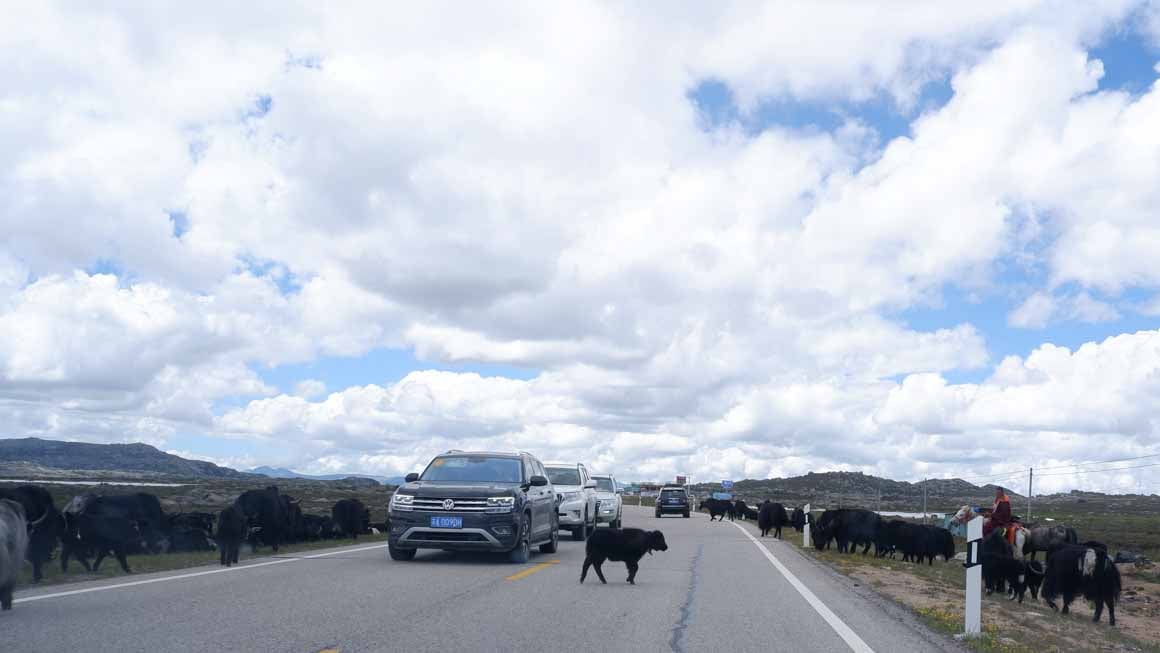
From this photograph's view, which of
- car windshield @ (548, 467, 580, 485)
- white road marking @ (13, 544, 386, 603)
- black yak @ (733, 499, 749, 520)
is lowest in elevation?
black yak @ (733, 499, 749, 520)

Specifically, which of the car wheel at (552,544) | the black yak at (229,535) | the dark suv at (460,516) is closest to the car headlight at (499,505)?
the dark suv at (460,516)

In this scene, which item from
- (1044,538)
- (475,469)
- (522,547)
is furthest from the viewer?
(1044,538)

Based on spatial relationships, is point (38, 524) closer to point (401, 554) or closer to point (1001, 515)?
point (401, 554)

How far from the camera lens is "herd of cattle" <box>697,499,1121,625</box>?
16203mm

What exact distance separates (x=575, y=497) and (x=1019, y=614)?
38.9 ft

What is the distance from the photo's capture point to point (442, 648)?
813cm

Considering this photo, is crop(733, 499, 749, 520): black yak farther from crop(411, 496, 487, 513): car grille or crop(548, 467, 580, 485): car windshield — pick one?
crop(411, 496, 487, 513): car grille

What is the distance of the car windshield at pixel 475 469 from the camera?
17.2m

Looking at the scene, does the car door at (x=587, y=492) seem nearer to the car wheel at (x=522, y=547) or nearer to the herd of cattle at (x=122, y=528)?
the herd of cattle at (x=122, y=528)

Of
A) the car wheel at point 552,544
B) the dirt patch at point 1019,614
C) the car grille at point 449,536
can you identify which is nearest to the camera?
the dirt patch at point 1019,614

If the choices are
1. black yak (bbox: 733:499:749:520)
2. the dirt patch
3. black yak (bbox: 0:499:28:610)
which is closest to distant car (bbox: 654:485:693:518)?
black yak (bbox: 733:499:749:520)

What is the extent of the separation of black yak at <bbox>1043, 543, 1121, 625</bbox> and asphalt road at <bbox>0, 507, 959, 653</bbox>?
3409mm

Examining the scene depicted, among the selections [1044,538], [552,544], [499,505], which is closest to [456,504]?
[499,505]

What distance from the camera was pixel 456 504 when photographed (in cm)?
1596
